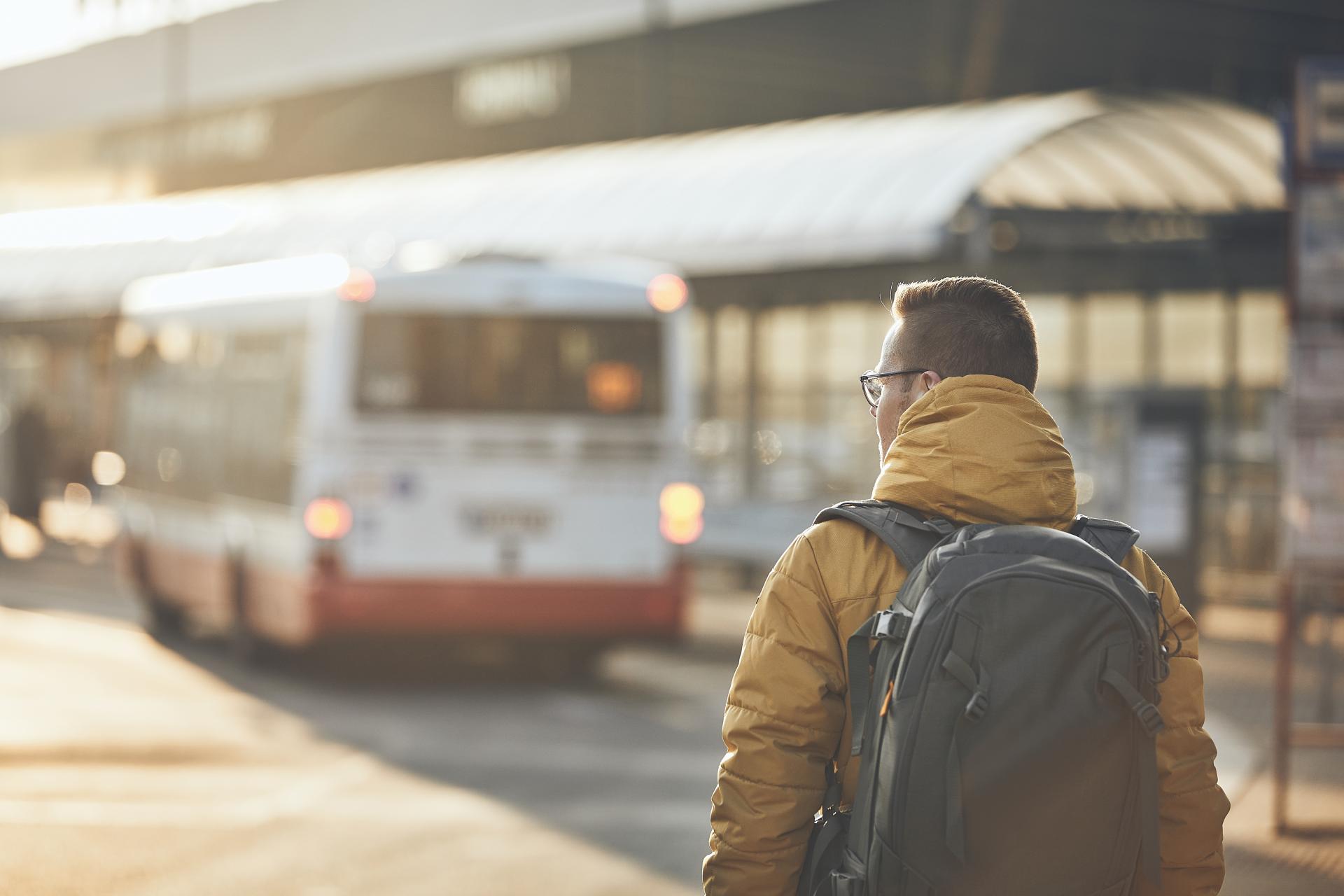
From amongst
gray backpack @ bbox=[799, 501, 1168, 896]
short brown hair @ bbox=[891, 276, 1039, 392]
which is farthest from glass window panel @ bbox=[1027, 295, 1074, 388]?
gray backpack @ bbox=[799, 501, 1168, 896]

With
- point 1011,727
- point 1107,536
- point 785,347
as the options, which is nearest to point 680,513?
point 1107,536

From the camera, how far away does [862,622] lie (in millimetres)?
2574

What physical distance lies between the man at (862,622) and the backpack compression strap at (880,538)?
3cm

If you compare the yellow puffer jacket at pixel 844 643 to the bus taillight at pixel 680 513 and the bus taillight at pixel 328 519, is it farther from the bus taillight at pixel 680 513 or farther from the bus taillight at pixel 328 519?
the bus taillight at pixel 680 513

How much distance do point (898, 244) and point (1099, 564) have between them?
15.8m

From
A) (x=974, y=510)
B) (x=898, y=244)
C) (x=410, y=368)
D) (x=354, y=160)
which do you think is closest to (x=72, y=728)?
(x=410, y=368)

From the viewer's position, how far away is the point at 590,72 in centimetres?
3300

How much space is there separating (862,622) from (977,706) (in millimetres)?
277

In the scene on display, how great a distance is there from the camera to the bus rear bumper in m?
11.6

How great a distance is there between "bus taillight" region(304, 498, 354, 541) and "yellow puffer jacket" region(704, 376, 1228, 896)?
30.2 feet

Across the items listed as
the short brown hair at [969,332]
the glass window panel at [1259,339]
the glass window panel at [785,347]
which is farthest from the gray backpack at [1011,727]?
the glass window panel at [785,347]

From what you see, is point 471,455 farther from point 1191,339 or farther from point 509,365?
point 1191,339

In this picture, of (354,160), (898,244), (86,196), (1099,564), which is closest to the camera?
(1099,564)

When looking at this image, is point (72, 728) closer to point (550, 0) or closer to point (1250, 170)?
point (1250, 170)
